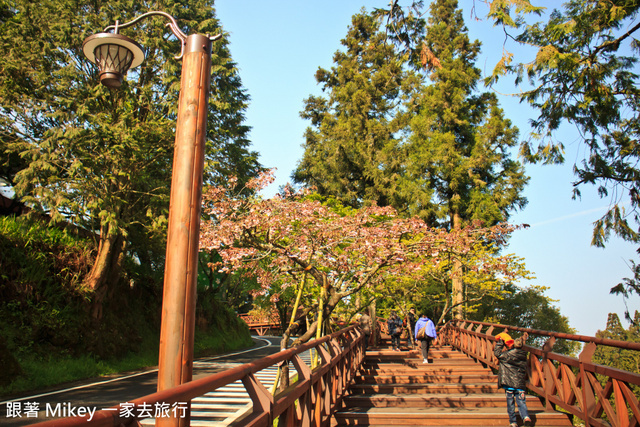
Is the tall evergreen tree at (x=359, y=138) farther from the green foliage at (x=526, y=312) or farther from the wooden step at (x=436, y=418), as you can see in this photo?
the wooden step at (x=436, y=418)

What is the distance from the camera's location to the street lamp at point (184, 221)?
2822 millimetres

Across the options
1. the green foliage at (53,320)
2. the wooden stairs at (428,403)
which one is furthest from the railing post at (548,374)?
the green foliage at (53,320)

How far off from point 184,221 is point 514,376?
22.4 feet

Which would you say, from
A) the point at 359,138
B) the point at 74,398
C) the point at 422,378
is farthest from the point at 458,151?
the point at 74,398

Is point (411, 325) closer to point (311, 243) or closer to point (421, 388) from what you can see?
point (421, 388)

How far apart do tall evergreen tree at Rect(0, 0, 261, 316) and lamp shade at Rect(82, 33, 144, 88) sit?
10.3 metres

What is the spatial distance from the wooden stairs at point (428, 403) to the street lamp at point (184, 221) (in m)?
4.83

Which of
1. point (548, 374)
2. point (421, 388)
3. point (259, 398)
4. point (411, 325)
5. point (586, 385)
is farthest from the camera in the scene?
point (411, 325)

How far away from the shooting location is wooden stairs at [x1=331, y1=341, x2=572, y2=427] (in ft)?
23.8

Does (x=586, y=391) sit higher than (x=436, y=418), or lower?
higher

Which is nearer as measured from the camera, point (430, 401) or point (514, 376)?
point (514, 376)

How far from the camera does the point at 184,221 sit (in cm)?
307

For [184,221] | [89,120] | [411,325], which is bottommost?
[411,325]

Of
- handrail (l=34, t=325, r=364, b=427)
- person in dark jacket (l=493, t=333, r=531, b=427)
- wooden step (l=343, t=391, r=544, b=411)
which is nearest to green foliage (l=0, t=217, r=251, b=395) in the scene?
wooden step (l=343, t=391, r=544, b=411)
